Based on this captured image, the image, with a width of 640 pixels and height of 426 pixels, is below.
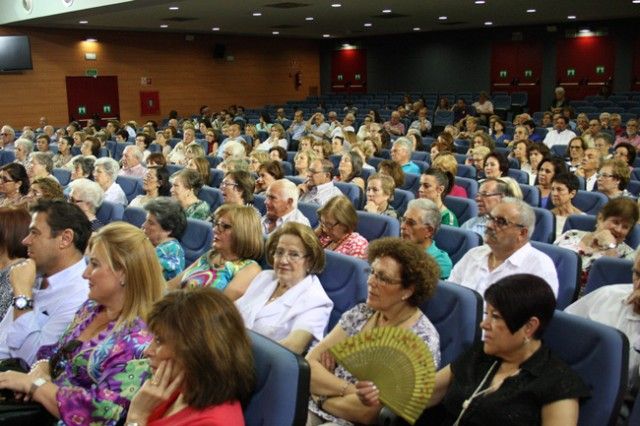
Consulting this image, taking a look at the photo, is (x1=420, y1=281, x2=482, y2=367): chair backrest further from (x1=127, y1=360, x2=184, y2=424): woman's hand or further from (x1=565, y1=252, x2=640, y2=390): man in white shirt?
(x1=127, y1=360, x2=184, y2=424): woman's hand

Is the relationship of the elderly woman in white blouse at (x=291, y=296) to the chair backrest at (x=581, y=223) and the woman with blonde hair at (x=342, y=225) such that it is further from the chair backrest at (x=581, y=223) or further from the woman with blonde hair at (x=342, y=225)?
the chair backrest at (x=581, y=223)

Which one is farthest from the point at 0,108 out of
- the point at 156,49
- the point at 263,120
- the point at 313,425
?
the point at 313,425

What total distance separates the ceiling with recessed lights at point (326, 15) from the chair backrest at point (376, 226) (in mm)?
8185

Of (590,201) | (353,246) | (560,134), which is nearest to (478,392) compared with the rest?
(353,246)

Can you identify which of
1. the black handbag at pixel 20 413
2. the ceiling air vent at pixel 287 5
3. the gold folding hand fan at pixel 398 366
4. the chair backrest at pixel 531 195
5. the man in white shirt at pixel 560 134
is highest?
the ceiling air vent at pixel 287 5

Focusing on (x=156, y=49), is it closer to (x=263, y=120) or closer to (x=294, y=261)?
(x=263, y=120)

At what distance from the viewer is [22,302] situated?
2.78 meters

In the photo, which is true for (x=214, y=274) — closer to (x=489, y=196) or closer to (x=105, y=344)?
(x=105, y=344)

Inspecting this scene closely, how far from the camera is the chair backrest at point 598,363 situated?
6.55ft

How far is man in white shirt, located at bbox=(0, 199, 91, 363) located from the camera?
2.75m

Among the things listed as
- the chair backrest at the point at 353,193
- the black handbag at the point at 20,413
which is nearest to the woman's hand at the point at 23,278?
the black handbag at the point at 20,413

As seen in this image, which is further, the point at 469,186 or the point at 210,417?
the point at 469,186

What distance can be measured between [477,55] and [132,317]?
792 inches

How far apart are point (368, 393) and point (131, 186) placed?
5.21m
